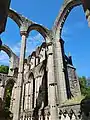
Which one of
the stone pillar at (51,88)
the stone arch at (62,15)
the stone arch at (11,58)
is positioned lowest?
the stone pillar at (51,88)

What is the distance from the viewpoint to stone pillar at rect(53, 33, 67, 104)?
1087 centimetres

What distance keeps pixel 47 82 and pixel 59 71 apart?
2.88 metres

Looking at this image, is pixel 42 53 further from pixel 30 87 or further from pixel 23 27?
pixel 23 27

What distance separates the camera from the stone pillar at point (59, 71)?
35.7ft

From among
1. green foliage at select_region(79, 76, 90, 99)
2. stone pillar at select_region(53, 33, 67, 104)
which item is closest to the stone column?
stone pillar at select_region(53, 33, 67, 104)

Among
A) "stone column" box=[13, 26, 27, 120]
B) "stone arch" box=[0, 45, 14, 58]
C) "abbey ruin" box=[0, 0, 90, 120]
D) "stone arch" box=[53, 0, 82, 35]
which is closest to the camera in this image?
"stone column" box=[13, 26, 27, 120]

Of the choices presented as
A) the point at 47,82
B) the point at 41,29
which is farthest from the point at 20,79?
the point at 41,29

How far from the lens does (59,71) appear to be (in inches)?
465

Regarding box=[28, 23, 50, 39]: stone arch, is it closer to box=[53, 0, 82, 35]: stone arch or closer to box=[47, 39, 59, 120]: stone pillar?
box=[53, 0, 82, 35]: stone arch

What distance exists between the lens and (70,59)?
1786 centimetres

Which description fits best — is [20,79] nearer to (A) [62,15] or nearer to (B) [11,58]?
(A) [62,15]

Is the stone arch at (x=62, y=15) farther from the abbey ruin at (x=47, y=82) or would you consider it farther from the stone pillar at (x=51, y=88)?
the stone pillar at (x=51, y=88)

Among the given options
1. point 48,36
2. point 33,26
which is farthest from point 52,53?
point 33,26

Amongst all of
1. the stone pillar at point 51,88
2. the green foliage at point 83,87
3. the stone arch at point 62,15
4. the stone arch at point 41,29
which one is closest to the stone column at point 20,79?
the stone arch at point 41,29
